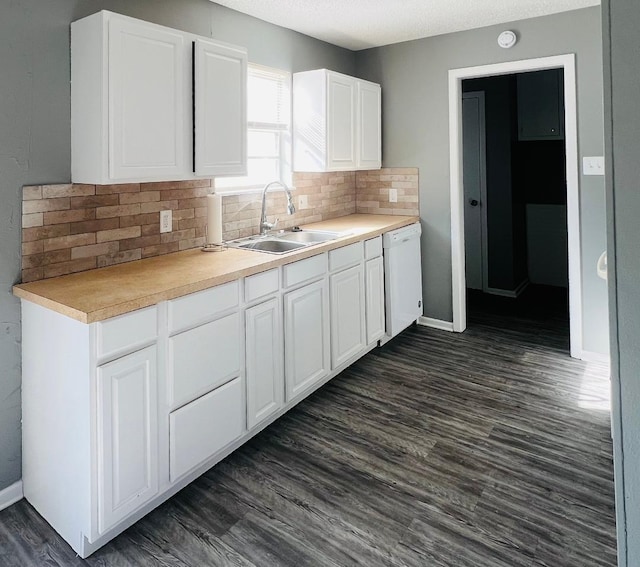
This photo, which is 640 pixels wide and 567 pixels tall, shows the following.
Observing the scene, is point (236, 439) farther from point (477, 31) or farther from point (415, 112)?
point (477, 31)

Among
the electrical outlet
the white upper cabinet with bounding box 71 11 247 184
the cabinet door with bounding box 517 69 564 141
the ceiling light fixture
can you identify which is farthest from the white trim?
the electrical outlet

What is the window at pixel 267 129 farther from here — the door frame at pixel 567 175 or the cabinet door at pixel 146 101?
the door frame at pixel 567 175

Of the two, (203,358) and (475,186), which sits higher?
(475,186)

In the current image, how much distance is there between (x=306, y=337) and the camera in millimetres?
2861

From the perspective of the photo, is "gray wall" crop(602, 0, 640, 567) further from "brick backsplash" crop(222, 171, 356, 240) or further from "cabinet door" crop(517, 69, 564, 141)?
"cabinet door" crop(517, 69, 564, 141)

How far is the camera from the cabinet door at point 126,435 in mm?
1748

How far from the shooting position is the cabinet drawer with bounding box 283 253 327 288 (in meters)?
2.68

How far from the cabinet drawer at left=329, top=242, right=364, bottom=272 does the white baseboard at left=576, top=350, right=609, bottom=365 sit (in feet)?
5.76

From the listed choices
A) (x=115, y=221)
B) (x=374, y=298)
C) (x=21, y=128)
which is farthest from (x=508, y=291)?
(x=21, y=128)

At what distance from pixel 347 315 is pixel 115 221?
155 cm

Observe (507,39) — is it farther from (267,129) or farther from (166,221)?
(166,221)

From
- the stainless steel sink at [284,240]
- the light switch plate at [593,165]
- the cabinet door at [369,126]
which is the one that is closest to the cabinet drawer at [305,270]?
the stainless steel sink at [284,240]

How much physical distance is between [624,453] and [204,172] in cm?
212

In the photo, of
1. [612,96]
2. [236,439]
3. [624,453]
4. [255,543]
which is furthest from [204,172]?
[624,453]
